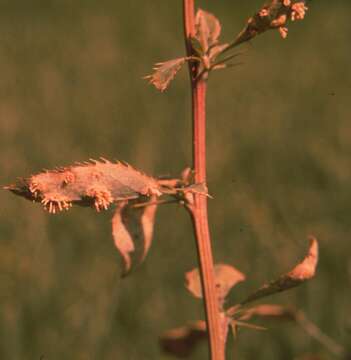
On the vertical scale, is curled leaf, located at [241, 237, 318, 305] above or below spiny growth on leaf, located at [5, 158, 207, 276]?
below

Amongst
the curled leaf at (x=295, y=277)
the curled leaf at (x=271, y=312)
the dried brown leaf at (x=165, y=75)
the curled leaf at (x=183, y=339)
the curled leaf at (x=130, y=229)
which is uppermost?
the dried brown leaf at (x=165, y=75)

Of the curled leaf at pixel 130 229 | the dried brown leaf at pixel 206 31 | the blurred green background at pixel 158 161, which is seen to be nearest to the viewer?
the dried brown leaf at pixel 206 31

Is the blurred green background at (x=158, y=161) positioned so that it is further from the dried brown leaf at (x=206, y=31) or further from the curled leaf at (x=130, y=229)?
the curled leaf at (x=130, y=229)

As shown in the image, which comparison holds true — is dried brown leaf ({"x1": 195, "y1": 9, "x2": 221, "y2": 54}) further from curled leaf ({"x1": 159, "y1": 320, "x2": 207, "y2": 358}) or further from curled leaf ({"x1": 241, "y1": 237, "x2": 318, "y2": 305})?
curled leaf ({"x1": 159, "y1": 320, "x2": 207, "y2": 358})

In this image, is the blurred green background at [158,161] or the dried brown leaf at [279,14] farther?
the blurred green background at [158,161]

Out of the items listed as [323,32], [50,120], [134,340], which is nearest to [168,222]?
[134,340]

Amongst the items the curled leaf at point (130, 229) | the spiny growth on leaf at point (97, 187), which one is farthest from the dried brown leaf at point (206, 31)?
the curled leaf at point (130, 229)

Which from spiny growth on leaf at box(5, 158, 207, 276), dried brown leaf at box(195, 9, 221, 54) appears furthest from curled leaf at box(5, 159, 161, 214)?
dried brown leaf at box(195, 9, 221, 54)
